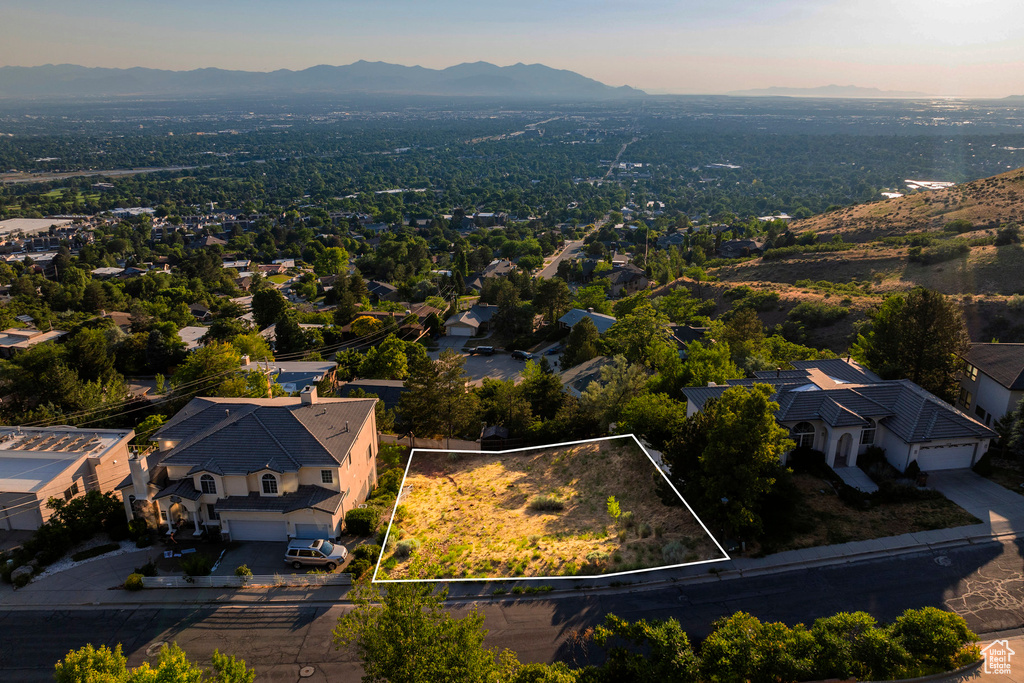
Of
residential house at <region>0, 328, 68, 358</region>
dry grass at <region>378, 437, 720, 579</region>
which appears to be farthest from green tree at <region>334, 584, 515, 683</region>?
residential house at <region>0, 328, 68, 358</region>

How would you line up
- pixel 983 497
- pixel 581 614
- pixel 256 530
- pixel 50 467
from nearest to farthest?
pixel 581 614
pixel 983 497
pixel 256 530
pixel 50 467

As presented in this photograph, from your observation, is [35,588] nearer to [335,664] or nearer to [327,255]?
[335,664]

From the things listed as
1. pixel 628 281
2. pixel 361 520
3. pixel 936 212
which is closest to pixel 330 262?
pixel 628 281

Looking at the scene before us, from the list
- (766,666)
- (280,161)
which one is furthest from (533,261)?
(280,161)

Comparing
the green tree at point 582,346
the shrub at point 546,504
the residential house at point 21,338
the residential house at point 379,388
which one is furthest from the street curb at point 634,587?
the residential house at point 21,338

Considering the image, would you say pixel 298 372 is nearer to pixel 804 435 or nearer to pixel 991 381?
pixel 804 435

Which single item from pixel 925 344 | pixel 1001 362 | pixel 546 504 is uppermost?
pixel 546 504

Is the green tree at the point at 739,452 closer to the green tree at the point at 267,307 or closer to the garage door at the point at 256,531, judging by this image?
the garage door at the point at 256,531

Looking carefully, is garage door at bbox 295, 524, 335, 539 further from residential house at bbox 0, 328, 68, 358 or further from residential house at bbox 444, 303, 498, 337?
residential house at bbox 0, 328, 68, 358
